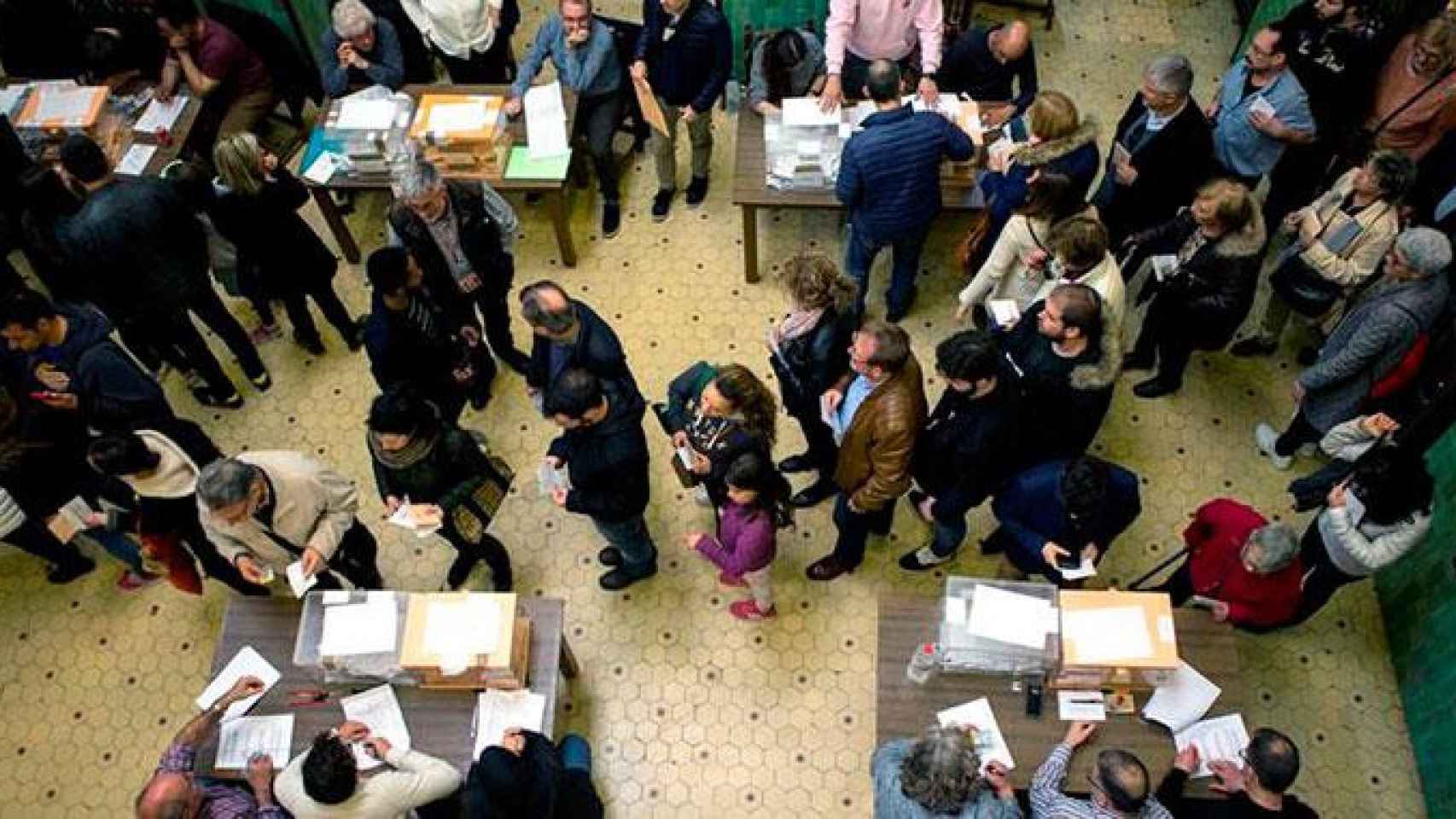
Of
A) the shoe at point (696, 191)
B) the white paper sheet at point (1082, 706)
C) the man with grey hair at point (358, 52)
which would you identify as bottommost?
the shoe at point (696, 191)

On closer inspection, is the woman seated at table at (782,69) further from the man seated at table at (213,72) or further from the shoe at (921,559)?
the man seated at table at (213,72)

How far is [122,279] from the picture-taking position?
5430 millimetres

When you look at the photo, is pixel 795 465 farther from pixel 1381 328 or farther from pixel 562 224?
pixel 1381 328

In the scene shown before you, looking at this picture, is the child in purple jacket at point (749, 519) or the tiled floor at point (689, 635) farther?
the tiled floor at point (689, 635)

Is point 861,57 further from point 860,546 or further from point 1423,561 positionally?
point 1423,561

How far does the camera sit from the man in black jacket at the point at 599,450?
4328mm

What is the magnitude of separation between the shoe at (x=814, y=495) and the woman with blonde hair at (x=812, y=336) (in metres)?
0.45

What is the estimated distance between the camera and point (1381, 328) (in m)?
4.87

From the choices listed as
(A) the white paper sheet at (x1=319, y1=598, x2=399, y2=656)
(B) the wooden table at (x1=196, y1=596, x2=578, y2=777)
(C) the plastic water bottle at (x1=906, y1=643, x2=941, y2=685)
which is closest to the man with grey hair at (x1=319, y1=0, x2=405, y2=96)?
(B) the wooden table at (x1=196, y1=596, x2=578, y2=777)

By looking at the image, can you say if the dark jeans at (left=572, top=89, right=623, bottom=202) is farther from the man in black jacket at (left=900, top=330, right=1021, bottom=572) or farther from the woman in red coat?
the woman in red coat

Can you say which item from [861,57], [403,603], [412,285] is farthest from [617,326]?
[403,603]

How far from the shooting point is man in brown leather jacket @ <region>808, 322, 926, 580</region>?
170 inches

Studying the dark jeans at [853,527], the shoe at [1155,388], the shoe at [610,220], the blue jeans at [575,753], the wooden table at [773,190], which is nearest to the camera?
the blue jeans at [575,753]

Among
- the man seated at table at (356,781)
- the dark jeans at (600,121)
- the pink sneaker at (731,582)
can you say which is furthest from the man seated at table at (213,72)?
the man seated at table at (356,781)
